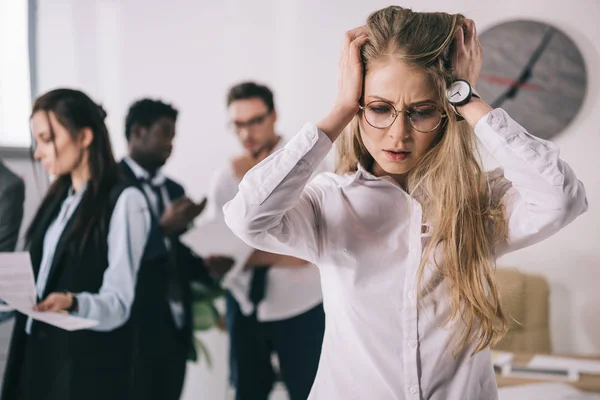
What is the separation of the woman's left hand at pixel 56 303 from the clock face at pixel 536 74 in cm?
197

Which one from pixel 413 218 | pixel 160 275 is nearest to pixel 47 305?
pixel 160 275

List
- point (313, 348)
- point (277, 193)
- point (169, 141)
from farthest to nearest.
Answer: point (169, 141)
point (313, 348)
point (277, 193)

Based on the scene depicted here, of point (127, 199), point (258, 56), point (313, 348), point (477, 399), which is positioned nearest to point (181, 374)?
point (313, 348)

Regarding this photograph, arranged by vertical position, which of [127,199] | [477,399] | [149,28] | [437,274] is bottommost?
[127,199]

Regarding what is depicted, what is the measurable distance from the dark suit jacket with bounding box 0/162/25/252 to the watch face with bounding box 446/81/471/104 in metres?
2.13

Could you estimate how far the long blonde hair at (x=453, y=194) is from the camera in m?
1.10

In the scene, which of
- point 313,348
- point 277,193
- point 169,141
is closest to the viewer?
point 277,193

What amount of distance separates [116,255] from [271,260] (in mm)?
641

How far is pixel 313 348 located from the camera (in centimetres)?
251

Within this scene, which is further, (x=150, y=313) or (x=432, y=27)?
(x=150, y=313)

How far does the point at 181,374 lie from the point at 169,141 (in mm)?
1030

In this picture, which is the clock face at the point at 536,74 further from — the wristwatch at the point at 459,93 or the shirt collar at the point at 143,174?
the wristwatch at the point at 459,93

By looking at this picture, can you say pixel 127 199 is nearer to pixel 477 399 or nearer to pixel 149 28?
pixel 149 28

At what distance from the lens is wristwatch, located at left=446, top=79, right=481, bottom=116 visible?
1.08 meters
